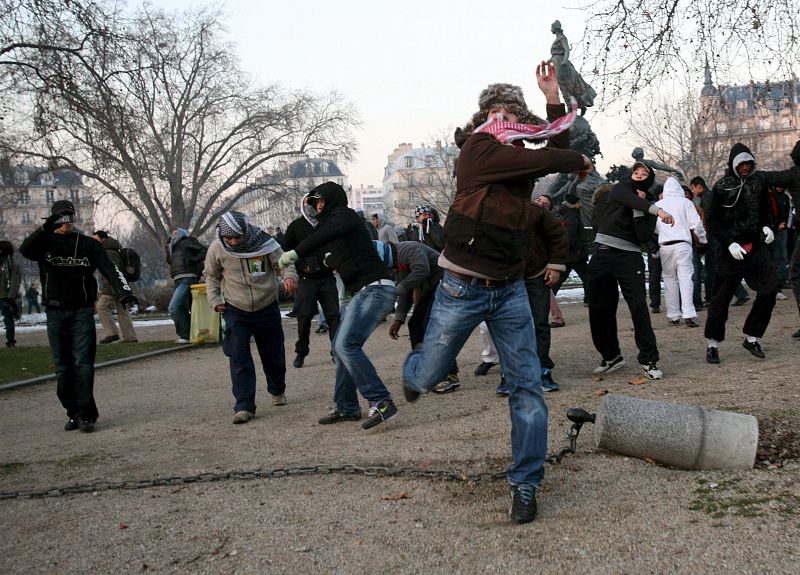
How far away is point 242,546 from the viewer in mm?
4012

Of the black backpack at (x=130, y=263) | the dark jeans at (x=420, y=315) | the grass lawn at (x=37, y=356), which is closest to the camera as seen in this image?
the dark jeans at (x=420, y=315)

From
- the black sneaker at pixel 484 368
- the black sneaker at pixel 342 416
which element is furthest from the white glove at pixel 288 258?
the black sneaker at pixel 484 368

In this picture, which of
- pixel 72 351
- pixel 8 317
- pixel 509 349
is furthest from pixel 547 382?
pixel 8 317

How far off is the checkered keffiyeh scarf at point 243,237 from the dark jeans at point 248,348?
481 mm

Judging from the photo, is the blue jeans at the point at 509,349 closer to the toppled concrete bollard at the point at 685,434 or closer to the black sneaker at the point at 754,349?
the toppled concrete bollard at the point at 685,434

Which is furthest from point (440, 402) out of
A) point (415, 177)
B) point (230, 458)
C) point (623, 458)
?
point (415, 177)

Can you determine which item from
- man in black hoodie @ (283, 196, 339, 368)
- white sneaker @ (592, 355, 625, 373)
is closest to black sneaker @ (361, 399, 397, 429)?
white sneaker @ (592, 355, 625, 373)

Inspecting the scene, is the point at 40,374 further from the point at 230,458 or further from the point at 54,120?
the point at 230,458

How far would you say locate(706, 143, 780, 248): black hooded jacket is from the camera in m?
8.09

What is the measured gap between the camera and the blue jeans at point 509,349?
163 inches

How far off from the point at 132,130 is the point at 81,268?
7.76 m

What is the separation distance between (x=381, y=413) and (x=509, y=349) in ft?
8.07

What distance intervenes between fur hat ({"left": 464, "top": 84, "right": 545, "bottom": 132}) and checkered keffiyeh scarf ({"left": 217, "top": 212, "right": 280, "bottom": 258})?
12.2 feet

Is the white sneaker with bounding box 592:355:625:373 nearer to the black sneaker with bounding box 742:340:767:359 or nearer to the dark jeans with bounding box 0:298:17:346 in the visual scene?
the black sneaker with bounding box 742:340:767:359
